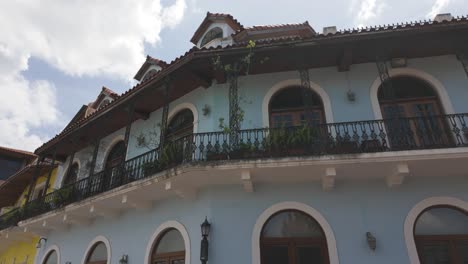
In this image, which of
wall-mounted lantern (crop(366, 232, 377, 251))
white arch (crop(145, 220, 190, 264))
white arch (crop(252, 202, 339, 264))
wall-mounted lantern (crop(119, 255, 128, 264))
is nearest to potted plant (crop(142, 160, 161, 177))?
white arch (crop(145, 220, 190, 264))

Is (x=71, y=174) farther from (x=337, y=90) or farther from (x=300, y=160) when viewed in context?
(x=337, y=90)

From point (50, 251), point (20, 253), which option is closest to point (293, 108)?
point (50, 251)

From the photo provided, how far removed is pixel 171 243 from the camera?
7969mm

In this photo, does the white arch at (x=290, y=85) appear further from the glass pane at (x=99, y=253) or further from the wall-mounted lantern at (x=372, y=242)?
the glass pane at (x=99, y=253)

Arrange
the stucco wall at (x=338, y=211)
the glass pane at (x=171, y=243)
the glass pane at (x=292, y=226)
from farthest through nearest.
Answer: the glass pane at (x=171, y=243)
the glass pane at (x=292, y=226)
the stucco wall at (x=338, y=211)

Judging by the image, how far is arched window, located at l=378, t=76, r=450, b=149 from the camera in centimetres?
725

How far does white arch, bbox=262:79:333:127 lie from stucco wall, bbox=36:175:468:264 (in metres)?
1.86

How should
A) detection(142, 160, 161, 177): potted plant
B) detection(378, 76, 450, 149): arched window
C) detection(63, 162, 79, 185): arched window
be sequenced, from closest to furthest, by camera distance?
detection(378, 76, 450, 149): arched window, detection(142, 160, 161, 177): potted plant, detection(63, 162, 79, 185): arched window

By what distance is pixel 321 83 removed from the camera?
28.8 ft

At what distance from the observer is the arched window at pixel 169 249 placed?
7.67 meters

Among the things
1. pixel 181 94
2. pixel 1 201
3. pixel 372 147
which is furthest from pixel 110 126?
pixel 1 201

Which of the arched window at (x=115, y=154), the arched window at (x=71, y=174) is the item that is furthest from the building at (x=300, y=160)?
the arched window at (x=71, y=174)

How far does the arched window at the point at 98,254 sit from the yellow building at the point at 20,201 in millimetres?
3693

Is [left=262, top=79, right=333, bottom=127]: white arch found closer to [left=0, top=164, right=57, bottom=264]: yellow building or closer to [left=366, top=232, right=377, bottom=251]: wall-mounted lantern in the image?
[left=366, top=232, right=377, bottom=251]: wall-mounted lantern
